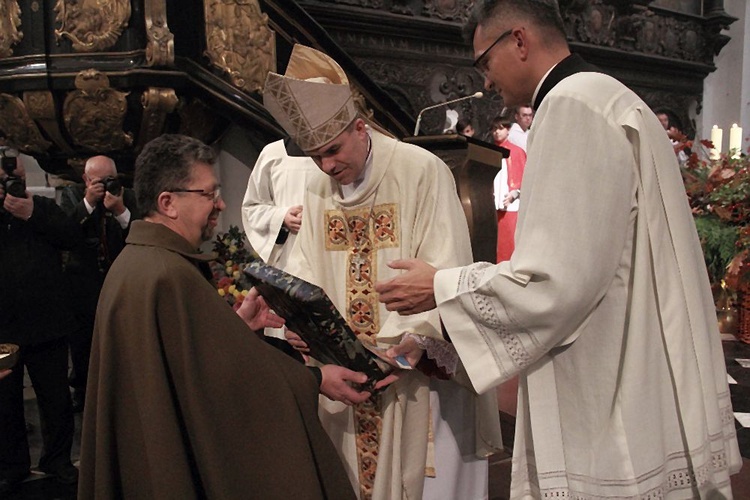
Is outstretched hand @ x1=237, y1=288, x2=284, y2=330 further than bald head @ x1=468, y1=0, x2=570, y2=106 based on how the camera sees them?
Yes

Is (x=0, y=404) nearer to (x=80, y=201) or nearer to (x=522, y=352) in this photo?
(x=80, y=201)

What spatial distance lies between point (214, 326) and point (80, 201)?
2898mm

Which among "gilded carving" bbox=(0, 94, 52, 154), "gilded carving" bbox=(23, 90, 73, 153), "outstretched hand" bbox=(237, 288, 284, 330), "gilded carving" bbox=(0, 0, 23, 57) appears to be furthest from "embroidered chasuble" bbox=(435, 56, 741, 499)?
"gilded carving" bbox=(0, 0, 23, 57)

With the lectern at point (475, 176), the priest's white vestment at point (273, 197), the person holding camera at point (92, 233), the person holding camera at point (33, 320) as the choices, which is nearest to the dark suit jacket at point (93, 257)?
the person holding camera at point (92, 233)

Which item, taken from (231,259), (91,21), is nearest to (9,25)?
(91,21)

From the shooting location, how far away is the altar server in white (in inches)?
57.6

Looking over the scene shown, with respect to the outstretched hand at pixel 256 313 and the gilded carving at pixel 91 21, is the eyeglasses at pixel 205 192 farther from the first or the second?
the gilded carving at pixel 91 21

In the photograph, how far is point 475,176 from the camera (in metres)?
4.43

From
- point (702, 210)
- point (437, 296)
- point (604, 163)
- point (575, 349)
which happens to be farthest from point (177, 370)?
point (702, 210)

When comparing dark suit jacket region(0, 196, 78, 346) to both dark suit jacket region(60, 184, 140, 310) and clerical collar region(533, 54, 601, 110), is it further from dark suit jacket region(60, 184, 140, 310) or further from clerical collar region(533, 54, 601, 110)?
→ clerical collar region(533, 54, 601, 110)

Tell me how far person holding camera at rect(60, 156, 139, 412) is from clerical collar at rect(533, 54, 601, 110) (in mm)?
3027

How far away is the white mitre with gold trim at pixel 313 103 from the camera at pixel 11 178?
183 cm

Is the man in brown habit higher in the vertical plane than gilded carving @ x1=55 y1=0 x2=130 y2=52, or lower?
lower

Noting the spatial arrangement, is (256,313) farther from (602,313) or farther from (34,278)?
(34,278)
